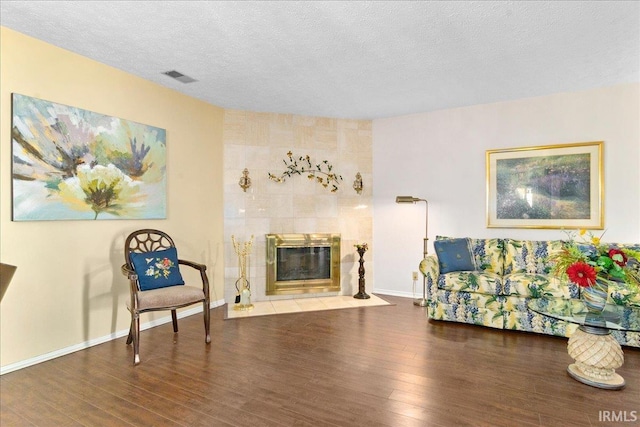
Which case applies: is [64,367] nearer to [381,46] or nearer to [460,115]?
[381,46]

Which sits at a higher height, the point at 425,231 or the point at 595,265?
the point at 425,231

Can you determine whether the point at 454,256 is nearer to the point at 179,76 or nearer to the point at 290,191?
the point at 290,191

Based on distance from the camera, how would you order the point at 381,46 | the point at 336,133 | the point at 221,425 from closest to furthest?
the point at 221,425, the point at 381,46, the point at 336,133

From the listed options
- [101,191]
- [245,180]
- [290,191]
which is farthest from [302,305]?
[101,191]

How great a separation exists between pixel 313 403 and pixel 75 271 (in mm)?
2457

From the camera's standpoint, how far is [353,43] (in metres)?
2.98

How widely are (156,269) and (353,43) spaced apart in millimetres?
2706

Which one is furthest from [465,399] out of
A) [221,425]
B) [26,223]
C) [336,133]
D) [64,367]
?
[336,133]

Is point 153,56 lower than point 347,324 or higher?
higher

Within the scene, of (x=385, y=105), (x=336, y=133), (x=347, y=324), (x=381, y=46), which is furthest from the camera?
(x=336, y=133)

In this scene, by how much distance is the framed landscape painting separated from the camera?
13.4 feet

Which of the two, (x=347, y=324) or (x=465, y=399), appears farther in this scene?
(x=347, y=324)

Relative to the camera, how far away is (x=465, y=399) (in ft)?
7.54

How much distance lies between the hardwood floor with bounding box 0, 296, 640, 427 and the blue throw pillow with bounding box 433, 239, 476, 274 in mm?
735
